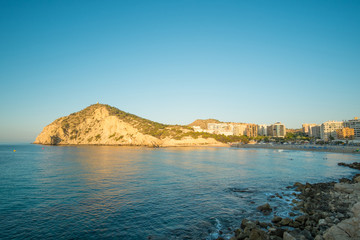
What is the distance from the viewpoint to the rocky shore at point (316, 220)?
10.9 metres

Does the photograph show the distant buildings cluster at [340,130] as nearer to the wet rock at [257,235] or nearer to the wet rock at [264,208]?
the wet rock at [264,208]

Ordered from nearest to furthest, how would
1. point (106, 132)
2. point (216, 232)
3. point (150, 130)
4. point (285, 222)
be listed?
point (216, 232), point (285, 222), point (106, 132), point (150, 130)

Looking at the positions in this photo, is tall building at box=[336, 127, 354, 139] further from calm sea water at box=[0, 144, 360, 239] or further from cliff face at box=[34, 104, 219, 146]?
calm sea water at box=[0, 144, 360, 239]

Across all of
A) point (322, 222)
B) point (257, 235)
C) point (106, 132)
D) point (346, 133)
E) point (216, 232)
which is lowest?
point (216, 232)

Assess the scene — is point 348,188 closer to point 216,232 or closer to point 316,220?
point 316,220

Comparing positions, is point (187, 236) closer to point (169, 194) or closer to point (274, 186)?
point (169, 194)

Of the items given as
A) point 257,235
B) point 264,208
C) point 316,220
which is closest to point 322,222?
point 316,220

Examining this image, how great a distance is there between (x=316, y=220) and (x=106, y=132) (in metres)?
156

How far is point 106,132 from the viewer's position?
516 feet

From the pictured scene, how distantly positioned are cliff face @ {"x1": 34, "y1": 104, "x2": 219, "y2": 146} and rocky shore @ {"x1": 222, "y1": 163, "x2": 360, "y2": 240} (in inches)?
4769

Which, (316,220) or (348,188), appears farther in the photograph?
(348,188)

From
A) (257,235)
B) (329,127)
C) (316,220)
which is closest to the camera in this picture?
(257,235)

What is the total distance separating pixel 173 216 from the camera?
1628cm

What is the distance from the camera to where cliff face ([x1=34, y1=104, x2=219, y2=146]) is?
147m
